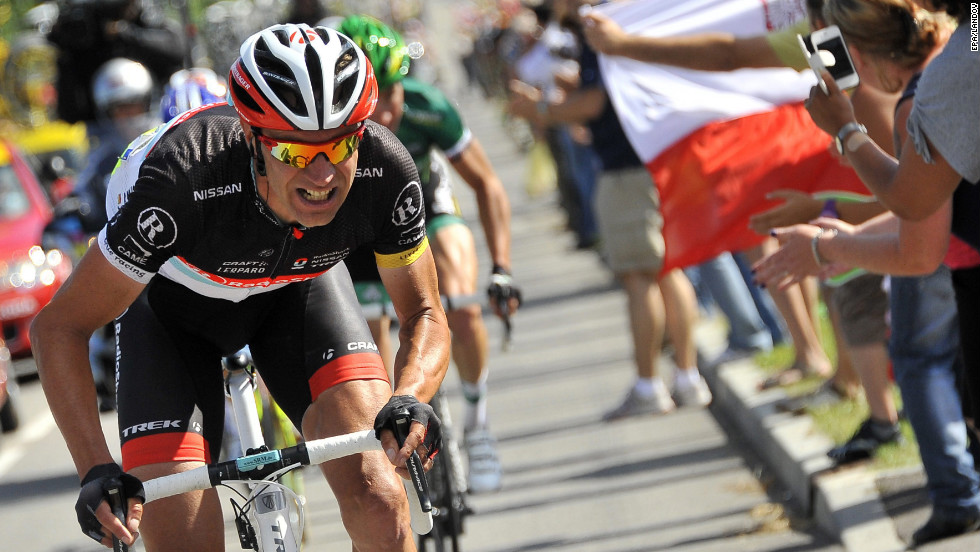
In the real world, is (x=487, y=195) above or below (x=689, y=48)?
below

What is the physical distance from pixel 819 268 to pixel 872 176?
0.47 m

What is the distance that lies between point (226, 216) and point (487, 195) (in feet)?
9.56

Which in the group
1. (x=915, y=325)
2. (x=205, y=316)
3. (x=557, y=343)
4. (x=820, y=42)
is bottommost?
(x=557, y=343)

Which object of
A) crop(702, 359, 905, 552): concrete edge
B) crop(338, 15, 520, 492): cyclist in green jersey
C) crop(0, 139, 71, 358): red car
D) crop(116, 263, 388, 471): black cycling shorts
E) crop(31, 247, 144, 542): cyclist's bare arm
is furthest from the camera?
crop(0, 139, 71, 358): red car

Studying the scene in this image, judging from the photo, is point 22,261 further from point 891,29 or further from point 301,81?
point 891,29

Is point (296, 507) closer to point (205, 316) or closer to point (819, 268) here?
point (205, 316)

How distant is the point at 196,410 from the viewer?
4.15 metres

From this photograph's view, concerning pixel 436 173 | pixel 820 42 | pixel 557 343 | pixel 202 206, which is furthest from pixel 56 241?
pixel 820 42

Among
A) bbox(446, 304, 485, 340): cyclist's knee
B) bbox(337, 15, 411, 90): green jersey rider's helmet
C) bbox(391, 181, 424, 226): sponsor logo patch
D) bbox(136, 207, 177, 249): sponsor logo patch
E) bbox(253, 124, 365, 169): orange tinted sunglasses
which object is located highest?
bbox(253, 124, 365, 169): orange tinted sunglasses

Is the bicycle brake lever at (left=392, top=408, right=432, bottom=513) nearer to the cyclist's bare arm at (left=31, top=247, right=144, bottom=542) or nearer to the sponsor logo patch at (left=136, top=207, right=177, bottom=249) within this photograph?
the cyclist's bare arm at (left=31, top=247, right=144, bottom=542)

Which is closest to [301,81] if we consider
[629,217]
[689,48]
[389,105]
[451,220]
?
[389,105]

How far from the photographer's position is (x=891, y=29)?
448cm

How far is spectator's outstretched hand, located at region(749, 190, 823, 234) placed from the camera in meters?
4.71

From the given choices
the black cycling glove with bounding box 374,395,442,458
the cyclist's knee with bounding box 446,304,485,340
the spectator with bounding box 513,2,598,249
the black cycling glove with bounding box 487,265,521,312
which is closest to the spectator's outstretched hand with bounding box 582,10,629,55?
the black cycling glove with bounding box 487,265,521,312
